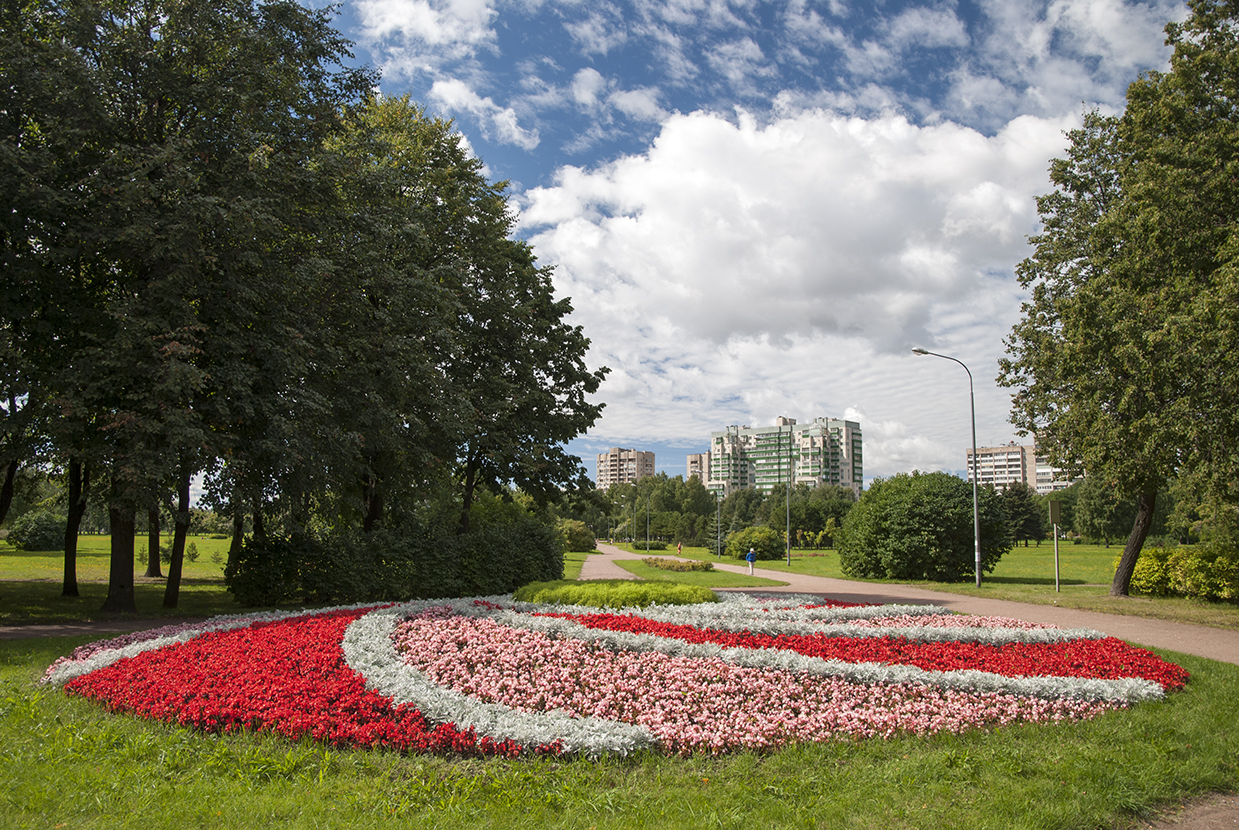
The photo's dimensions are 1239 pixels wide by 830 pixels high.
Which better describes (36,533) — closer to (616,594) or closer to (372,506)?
(372,506)

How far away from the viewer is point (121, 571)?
14984 mm

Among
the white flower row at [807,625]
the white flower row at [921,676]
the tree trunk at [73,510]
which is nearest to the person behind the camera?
the white flower row at [921,676]

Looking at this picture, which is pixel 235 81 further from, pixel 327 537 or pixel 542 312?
pixel 542 312

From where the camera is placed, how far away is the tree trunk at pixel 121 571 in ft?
48.1

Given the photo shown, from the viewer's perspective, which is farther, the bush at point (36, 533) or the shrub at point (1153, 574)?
the bush at point (36, 533)

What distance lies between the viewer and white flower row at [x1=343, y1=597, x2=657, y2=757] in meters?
5.12

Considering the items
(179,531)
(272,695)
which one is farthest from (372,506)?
(272,695)

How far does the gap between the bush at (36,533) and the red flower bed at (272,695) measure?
45617 millimetres

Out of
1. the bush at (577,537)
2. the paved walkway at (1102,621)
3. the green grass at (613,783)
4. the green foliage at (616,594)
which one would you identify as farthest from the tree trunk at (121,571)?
the bush at (577,537)

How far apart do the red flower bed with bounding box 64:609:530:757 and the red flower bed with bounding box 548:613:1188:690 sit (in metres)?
3.37

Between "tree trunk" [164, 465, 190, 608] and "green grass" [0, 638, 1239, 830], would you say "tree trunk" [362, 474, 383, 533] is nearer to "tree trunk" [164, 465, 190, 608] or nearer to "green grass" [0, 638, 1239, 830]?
"tree trunk" [164, 465, 190, 608]

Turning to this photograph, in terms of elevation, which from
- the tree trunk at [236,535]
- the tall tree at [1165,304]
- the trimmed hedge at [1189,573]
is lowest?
the trimmed hedge at [1189,573]

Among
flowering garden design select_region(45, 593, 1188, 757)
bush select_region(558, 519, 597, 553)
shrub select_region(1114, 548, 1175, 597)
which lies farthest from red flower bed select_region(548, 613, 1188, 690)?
bush select_region(558, 519, 597, 553)

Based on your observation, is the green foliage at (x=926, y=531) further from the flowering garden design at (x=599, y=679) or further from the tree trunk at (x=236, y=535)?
the tree trunk at (x=236, y=535)
